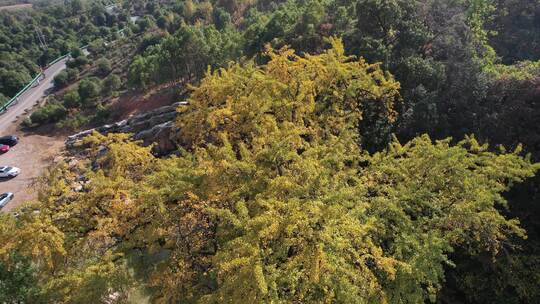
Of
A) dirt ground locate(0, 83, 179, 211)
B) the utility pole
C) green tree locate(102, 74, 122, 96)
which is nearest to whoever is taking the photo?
dirt ground locate(0, 83, 179, 211)

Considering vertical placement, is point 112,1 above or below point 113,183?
below

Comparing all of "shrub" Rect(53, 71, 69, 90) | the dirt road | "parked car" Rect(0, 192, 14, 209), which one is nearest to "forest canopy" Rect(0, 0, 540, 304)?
the dirt road

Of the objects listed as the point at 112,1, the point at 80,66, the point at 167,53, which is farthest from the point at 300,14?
the point at 112,1

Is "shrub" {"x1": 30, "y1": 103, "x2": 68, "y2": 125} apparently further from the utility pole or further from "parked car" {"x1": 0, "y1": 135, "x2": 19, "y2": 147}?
the utility pole

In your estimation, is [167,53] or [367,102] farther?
[167,53]

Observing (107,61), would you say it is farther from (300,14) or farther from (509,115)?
(509,115)

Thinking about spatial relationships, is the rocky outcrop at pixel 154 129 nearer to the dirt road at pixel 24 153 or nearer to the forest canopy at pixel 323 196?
the dirt road at pixel 24 153

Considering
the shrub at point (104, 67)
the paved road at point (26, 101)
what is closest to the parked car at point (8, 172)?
the paved road at point (26, 101)

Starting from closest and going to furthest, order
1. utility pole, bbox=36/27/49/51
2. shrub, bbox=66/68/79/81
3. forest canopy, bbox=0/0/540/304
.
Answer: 1. forest canopy, bbox=0/0/540/304
2. shrub, bbox=66/68/79/81
3. utility pole, bbox=36/27/49/51
